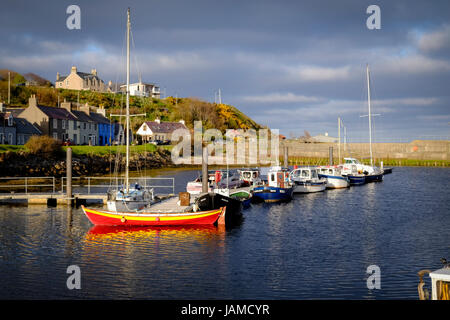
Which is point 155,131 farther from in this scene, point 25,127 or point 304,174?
point 304,174

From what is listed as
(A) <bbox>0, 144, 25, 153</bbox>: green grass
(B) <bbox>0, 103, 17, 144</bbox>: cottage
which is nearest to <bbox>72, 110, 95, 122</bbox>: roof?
(B) <bbox>0, 103, 17, 144</bbox>: cottage

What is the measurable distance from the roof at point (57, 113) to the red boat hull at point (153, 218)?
61359 mm

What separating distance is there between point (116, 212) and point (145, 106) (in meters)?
126

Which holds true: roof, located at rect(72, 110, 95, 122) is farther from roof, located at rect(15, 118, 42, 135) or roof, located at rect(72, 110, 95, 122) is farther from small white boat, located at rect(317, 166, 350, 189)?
small white boat, located at rect(317, 166, 350, 189)

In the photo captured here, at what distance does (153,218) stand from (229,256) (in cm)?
814

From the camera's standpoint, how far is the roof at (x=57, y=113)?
85.9 metres

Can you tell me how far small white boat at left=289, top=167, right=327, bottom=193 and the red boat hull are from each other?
2641cm

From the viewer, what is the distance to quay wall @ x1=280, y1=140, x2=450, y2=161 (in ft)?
422

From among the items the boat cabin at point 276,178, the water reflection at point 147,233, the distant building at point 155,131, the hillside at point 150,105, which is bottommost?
the water reflection at point 147,233

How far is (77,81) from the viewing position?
152875 mm

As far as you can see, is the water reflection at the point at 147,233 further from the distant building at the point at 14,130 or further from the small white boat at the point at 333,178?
the distant building at the point at 14,130

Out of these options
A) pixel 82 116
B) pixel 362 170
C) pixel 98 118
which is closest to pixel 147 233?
pixel 362 170

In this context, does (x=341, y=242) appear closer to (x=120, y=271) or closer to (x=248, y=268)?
(x=248, y=268)

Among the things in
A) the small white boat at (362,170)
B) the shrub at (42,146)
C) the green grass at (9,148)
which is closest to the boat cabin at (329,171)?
the small white boat at (362,170)
